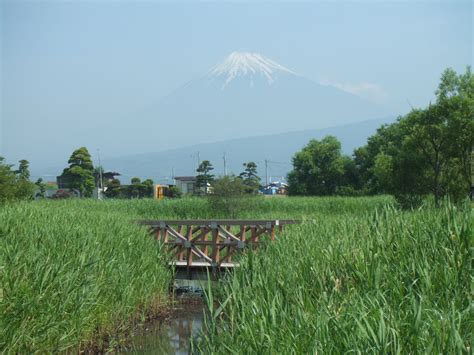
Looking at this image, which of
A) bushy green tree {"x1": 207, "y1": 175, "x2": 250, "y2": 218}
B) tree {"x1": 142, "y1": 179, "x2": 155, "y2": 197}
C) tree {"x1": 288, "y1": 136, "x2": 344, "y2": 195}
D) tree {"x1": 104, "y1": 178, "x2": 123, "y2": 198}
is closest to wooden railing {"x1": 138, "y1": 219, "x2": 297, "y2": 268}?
bushy green tree {"x1": 207, "y1": 175, "x2": 250, "y2": 218}

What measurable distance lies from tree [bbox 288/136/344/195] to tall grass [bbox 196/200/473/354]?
42.7m

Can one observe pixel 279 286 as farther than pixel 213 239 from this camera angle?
No

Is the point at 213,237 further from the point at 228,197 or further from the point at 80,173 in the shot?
the point at 80,173

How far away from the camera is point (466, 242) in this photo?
620 centimetres

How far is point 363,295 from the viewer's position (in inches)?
220

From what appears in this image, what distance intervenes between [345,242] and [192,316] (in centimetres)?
645

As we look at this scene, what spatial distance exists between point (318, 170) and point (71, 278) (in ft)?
147

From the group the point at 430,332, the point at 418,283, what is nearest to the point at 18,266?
the point at 418,283

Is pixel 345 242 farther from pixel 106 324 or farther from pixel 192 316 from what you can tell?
pixel 192 316

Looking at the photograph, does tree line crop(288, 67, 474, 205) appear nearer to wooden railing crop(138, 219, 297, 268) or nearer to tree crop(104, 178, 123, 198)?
wooden railing crop(138, 219, 297, 268)

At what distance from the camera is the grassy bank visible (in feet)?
24.2

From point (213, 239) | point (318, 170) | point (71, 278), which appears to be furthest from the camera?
point (318, 170)

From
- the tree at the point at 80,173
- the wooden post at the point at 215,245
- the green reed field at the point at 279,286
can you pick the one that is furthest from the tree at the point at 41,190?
the green reed field at the point at 279,286

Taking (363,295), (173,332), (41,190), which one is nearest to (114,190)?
(41,190)
